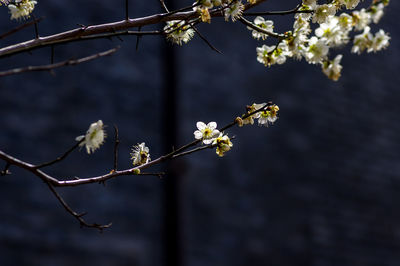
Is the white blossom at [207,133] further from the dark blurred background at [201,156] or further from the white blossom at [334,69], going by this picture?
the dark blurred background at [201,156]

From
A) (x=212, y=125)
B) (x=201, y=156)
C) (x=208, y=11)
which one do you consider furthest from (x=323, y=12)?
(x=201, y=156)

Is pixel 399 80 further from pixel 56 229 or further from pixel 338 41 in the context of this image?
pixel 338 41

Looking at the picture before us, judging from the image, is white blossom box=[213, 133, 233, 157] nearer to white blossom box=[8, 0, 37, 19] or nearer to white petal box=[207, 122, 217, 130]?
white petal box=[207, 122, 217, 130]

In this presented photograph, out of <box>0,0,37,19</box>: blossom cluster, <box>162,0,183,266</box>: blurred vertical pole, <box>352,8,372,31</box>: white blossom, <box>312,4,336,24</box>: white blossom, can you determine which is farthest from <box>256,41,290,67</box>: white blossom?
<box>162,0,183,266</box>: blurred vertical pole

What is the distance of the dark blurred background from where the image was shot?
5656 mm

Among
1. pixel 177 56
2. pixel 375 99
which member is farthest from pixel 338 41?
pixel 375 99

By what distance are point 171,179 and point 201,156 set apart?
0.48 meters

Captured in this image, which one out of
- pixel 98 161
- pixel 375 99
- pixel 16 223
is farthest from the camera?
pixel 375 99

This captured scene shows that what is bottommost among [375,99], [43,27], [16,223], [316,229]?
[16,223]

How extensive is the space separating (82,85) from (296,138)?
295 centimetres

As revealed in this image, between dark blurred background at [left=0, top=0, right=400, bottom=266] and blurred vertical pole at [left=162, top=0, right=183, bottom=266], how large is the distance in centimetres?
1

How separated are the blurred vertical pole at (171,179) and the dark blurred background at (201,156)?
14 mm

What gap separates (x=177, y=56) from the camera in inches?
269

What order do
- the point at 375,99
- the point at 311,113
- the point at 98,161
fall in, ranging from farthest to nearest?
the point at 375,99 → the point at 311,113 → the point at 98,161
